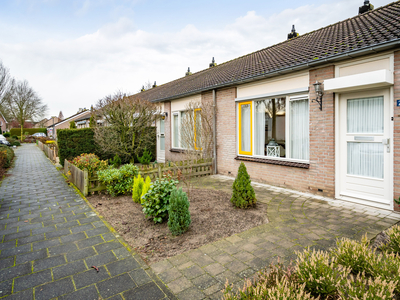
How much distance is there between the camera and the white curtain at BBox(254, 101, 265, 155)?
781 centimetres

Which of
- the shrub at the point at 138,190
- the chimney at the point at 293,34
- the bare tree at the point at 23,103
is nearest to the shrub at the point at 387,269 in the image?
the shrub at the point at 138,190

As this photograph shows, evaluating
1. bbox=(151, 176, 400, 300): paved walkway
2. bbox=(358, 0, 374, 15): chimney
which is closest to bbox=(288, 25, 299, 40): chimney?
bbox=(358, 0, 374, 15): chimney

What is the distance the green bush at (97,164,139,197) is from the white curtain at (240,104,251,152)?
401cm

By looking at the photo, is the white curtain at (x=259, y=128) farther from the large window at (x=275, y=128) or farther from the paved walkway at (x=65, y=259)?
the paved walkway at (x=65, y=259)

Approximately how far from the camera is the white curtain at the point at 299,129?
6496mm

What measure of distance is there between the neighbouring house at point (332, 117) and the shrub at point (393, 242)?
2195mm

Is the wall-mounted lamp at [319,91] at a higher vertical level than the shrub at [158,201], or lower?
higher

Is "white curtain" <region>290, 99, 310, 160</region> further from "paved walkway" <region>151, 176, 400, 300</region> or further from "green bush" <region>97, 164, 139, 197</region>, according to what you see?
"green bush" <region>97, 164, 139, 197</region>

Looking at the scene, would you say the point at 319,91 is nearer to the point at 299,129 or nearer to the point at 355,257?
the point at 299,129

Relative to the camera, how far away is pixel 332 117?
224 inches

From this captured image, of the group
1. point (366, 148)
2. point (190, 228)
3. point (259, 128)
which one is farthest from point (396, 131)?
point (190, 228)

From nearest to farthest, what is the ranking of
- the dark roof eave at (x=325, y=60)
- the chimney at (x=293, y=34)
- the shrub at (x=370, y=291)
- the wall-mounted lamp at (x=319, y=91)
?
1. the shrub at (x=370, y=291)
2. the dark roof eave at (x=325, y=60)
3. the wall-mounted lamp at (x=319, y=91)
4. the chimney at (x=293, y=34)

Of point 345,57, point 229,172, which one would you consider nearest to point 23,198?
point 229,172

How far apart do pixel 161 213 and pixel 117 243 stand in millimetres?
957
